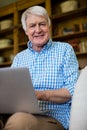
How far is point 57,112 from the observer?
142 cm

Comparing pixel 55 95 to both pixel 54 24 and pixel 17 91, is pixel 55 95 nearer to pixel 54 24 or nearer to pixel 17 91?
pixel 17 91

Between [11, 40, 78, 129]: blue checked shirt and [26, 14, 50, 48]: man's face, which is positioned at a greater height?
[26, 14, 50, 48]: man's face

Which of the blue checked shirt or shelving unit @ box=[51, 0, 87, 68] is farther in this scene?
shelving unit @ box=[51, 0, 87, 68]

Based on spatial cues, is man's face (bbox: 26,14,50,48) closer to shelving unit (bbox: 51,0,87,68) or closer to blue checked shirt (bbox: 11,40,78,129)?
blue checked shirt (bbox: 11,40,78,129)

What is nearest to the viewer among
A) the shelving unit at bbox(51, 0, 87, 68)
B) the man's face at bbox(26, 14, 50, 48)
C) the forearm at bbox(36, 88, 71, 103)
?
the forearm at bbox(36, 88, 71, 103)

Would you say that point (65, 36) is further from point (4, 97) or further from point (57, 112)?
point (4, 97)

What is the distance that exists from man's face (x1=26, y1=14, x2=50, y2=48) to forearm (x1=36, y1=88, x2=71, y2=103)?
431 mm

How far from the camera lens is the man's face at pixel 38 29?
1.65 metres

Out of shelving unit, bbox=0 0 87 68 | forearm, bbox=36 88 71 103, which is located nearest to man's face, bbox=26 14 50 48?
forearm, bbox=36 88 71 103

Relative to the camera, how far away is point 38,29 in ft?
5.51

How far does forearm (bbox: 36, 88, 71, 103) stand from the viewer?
132 cm

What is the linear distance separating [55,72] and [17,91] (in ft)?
1.36

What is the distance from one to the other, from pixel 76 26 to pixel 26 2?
108 centimetres

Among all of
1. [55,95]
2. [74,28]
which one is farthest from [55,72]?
[74,28]
